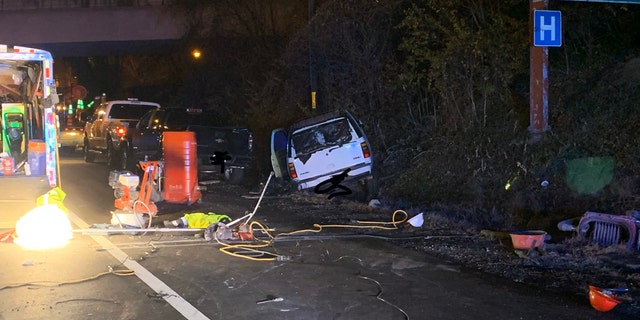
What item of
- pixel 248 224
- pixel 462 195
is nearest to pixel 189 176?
pixel 248 224

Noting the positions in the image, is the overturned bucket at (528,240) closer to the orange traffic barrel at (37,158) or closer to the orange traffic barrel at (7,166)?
the orange traffic barrel at (37,158)

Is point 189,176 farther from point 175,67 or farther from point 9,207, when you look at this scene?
point 175,67

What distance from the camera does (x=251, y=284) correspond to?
7586mm

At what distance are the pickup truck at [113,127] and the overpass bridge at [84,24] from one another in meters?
9.97

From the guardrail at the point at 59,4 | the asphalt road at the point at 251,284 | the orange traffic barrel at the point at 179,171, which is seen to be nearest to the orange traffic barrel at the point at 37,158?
the asphalt road at the point at 251,284

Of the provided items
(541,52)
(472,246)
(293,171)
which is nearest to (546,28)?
(541,52)

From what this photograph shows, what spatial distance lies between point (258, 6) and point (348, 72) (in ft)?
32.8

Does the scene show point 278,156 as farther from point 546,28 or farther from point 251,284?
point 251,284

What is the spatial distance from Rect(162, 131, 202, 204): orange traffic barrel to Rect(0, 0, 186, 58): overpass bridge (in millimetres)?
19066

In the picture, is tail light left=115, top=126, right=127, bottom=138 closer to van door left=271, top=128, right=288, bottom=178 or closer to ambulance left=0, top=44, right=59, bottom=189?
van door left=271, top=128, right=288, bottom=178

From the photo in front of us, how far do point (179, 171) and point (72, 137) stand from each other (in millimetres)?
22267

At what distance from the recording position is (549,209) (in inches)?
457

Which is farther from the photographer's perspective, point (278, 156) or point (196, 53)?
point (196, 53)

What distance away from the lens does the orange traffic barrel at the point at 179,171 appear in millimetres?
13945
